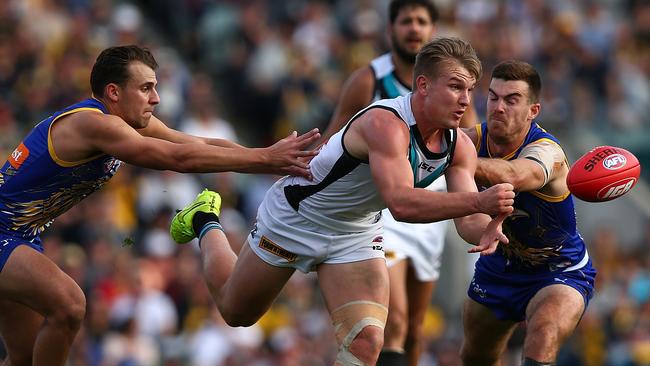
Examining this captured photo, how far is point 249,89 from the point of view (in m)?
17.7

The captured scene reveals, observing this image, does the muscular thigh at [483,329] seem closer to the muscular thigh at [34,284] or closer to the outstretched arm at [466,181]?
the outstretched arm at [466,181]

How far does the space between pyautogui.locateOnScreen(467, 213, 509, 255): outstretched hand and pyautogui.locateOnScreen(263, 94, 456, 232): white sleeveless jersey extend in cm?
60

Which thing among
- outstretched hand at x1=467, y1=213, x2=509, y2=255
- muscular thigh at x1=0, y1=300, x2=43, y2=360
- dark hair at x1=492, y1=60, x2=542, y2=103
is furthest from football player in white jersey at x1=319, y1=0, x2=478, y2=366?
muscular thigh at x1=0, y1=300, x2=43, y2=360

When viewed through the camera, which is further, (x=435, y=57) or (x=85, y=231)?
(x=85, y=231)

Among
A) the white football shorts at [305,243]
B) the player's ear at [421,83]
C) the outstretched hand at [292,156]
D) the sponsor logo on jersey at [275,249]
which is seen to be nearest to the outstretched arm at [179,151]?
the outstretched hand at [292,156]

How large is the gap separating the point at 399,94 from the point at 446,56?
Answer: 2.64 m

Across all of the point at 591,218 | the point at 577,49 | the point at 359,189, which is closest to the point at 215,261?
the point at 359,189

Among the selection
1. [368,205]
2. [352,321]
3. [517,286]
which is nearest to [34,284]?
[352,321]

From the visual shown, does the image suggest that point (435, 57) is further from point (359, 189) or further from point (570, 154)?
point (570, 154)

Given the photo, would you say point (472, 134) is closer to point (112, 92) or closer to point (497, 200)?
point (497, 200)

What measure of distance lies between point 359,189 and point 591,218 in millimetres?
10556

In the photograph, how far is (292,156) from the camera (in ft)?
26.6

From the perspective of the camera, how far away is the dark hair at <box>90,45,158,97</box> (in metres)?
8.31

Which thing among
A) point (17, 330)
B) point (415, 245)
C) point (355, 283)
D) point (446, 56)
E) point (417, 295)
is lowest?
point (417, 295)
